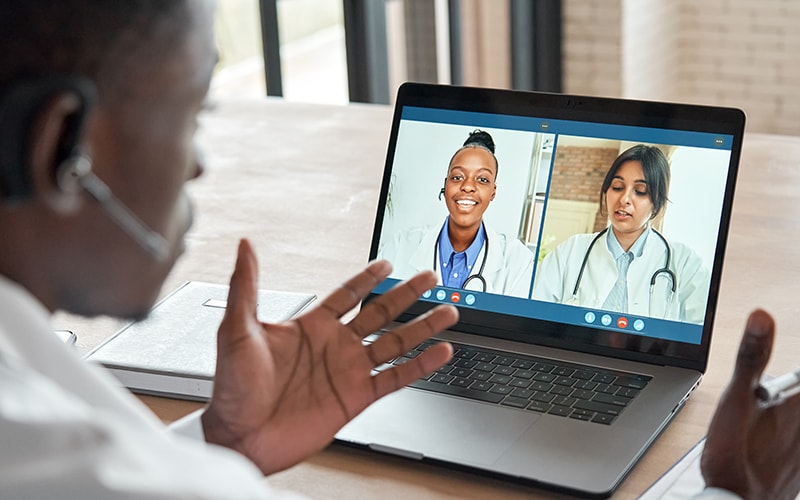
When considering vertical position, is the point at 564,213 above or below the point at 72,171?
below

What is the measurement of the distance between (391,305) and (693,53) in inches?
155

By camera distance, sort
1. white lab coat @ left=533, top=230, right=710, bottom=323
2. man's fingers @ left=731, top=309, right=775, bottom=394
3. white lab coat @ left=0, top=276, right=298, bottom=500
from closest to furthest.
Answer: white lab coat @ left=0, top=276, right=298, bottom=500, man's fingers @ left=731, top=309, right=775, bottom=394, white lab coat @ left=533, top=230, right=710, bottom=323

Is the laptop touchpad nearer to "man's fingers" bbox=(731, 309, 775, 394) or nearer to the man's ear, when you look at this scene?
"man's fingers" bbox=(731, 309, 775, 394)

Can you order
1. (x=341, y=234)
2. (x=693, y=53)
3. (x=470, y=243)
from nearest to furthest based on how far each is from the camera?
1. (x=470, y=243)
2. (x=341, y=234)
3. (x=693, y=53)

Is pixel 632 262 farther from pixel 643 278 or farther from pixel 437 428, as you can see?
pixel 437 428

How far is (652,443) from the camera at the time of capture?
39.7 inches

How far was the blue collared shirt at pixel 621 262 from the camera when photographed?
111 cm

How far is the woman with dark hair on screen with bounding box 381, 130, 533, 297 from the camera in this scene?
118 centimetres

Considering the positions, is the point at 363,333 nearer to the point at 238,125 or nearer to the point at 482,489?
the point at 482,489

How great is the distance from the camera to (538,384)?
1.08 metres

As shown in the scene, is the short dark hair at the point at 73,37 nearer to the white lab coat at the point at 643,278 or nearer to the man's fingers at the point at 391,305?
the man's fingers at the point at 391,305

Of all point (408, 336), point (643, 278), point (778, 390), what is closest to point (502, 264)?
point (643, 278)

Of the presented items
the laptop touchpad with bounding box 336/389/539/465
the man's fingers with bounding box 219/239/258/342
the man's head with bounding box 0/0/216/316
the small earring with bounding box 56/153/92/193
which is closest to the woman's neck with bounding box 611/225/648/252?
the laptop touchpad with bounding box 336/389/539/465

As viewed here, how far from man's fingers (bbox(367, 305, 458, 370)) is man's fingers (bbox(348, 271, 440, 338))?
18 mm
